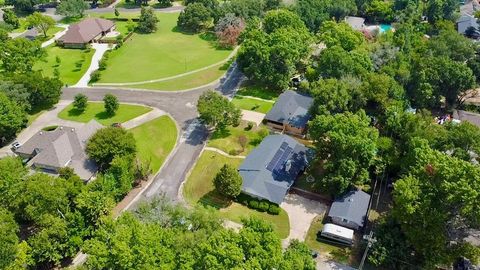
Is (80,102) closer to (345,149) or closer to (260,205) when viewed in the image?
(260,205)

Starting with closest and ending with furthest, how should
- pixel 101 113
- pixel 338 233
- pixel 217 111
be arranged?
pixel 338 233, pixel 217 111, pixel 101 113

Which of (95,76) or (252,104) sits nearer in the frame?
(252,104)

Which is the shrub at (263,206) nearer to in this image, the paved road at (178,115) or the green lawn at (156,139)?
the paved road at (178,115)

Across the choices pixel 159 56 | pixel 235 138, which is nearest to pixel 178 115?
pixel 235 138

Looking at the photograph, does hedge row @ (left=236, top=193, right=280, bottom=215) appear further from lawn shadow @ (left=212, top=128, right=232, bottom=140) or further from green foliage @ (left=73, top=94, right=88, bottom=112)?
green foliage @ (left=73, top=94, right=88, bottom=112)

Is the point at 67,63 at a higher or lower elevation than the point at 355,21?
lower

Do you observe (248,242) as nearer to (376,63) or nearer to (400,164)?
(400,164)

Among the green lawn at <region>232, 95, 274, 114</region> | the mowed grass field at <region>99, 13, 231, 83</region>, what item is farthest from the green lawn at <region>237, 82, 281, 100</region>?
the mowed grass field at <region>99, 13, 231, 83</region>
